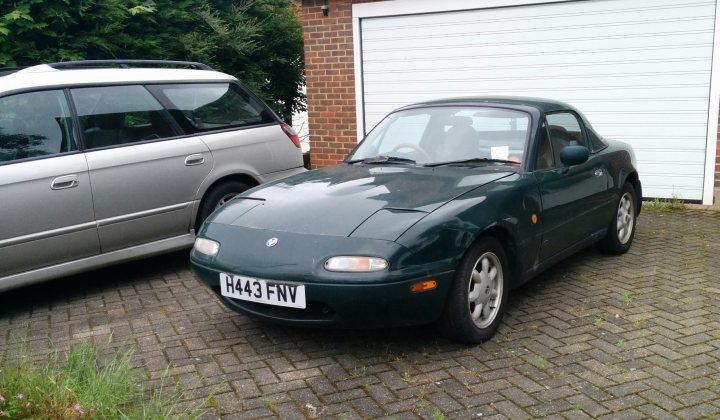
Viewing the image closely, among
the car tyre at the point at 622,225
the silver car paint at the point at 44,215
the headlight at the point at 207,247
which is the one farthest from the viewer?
the car tyre at the point at 622,225

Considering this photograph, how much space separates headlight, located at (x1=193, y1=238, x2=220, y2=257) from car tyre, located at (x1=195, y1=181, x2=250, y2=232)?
155cm

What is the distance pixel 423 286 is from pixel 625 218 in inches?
122

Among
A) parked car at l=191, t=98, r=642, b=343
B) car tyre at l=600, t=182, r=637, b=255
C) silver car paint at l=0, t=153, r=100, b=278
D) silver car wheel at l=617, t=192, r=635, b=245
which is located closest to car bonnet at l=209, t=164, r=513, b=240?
parked car at l=191, t=98, r=642, b=343

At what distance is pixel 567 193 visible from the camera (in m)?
4.86

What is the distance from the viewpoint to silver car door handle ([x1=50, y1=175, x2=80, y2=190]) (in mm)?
4812

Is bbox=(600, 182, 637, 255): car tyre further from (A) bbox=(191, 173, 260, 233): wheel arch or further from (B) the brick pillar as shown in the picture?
(B) the brick pillar

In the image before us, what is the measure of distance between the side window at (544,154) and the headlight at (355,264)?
1633 millimetres

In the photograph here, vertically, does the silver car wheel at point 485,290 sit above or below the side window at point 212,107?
below

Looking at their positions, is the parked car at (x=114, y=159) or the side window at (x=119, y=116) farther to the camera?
the side window at (x=119, y=116)

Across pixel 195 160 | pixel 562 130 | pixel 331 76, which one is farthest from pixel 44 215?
pixel 331 76

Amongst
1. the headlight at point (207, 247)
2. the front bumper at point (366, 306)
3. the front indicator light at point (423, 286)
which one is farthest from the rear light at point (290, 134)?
the front indicator light at point (423, 286)

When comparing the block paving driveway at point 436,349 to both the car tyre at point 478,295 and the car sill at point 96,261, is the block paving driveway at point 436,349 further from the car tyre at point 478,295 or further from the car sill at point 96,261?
the car sill at point 96,261

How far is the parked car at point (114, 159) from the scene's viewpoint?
4.73m

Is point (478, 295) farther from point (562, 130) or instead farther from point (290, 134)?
point (290, 134)
